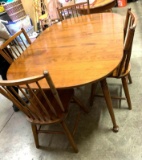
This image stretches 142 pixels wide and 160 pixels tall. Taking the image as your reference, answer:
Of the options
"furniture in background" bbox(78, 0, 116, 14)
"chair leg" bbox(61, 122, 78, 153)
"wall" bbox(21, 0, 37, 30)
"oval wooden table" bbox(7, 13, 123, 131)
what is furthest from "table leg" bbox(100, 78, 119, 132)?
"wall" bbox(21, 0, 37, 30)

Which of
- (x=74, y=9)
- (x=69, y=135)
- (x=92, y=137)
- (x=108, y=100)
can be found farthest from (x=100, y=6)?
(x=69, y=135)

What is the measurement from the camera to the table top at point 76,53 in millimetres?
1222

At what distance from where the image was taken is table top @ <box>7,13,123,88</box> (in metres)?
1.22

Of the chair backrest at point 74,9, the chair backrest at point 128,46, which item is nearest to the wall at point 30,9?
the chair backrest at point 74,9

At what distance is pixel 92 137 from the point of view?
5.60 feet

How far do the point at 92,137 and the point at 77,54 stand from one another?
83 cm

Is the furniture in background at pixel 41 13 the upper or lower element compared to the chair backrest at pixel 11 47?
lower

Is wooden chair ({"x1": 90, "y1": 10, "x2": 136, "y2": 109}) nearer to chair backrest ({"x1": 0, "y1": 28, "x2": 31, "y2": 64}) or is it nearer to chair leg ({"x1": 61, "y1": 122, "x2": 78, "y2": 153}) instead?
chair leg ({"x1": 61, "y1": 122, "x2": 78, "y2": 153})

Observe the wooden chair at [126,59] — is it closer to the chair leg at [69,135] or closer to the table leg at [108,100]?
the table leg at [108,100]

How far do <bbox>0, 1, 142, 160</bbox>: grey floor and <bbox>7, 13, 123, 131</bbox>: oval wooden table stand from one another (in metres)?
0.15

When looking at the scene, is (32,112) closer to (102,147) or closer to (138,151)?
(102,147)

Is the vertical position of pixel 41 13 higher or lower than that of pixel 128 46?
lower

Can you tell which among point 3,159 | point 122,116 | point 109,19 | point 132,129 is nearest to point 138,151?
point 132,129

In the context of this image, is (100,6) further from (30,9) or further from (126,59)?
(30,9)
